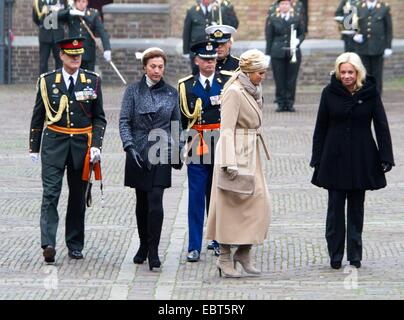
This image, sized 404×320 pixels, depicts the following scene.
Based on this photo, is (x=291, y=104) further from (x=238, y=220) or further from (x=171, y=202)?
(x=238, y=220)

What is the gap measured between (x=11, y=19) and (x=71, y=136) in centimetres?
1641

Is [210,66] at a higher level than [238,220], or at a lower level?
higher

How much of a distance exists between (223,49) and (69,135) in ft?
5.17

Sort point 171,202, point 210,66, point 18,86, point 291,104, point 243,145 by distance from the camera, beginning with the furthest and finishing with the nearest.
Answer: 1. point 18,86
2. point 291,104
3. point 171,202
4. point 210,66
5. point 243,145

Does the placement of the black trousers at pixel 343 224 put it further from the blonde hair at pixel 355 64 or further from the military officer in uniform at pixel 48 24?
the military officer in uniform at pixel 48 24

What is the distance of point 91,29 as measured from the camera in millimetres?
24281

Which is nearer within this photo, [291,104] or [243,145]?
[243,145]

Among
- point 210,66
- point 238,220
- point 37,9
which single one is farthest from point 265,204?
point 37,9

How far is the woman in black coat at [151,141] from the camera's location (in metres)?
11.2

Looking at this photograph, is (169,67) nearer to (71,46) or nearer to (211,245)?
(211,245)

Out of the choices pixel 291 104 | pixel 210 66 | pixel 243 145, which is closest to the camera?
pixel 243 145

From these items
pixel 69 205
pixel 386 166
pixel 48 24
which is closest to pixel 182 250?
pixel 69 205

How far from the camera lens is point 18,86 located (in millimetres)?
26859

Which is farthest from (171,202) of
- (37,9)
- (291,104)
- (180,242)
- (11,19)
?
(11,19)
